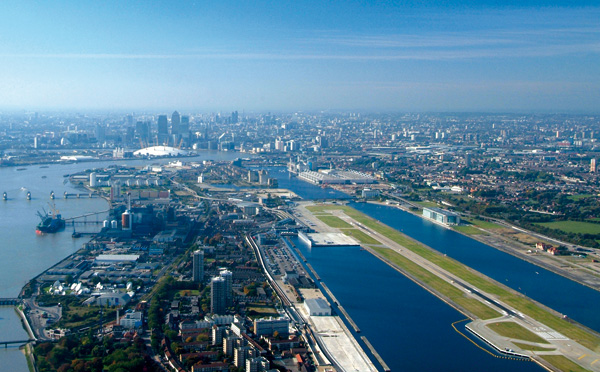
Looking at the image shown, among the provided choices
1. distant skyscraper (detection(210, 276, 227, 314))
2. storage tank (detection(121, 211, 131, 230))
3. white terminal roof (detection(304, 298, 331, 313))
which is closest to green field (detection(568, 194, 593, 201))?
white terminal roof (detection(304, 298, 331, 313))

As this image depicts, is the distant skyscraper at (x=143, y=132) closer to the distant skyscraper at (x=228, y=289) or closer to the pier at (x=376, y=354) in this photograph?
the distant skyscraper at (x=228, y=289)

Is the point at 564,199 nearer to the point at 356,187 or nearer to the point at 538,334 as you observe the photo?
the point at 356,187

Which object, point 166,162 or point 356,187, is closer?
point 356,187

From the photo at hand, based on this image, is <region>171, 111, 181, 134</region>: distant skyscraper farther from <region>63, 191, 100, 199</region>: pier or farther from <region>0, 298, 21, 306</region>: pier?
<region>0, 298, 21, 306</region>: pier

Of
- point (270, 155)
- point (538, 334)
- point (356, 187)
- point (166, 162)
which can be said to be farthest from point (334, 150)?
point (538, 334)

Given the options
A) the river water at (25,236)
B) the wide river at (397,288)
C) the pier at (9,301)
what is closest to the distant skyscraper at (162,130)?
the river water at (25,236)
